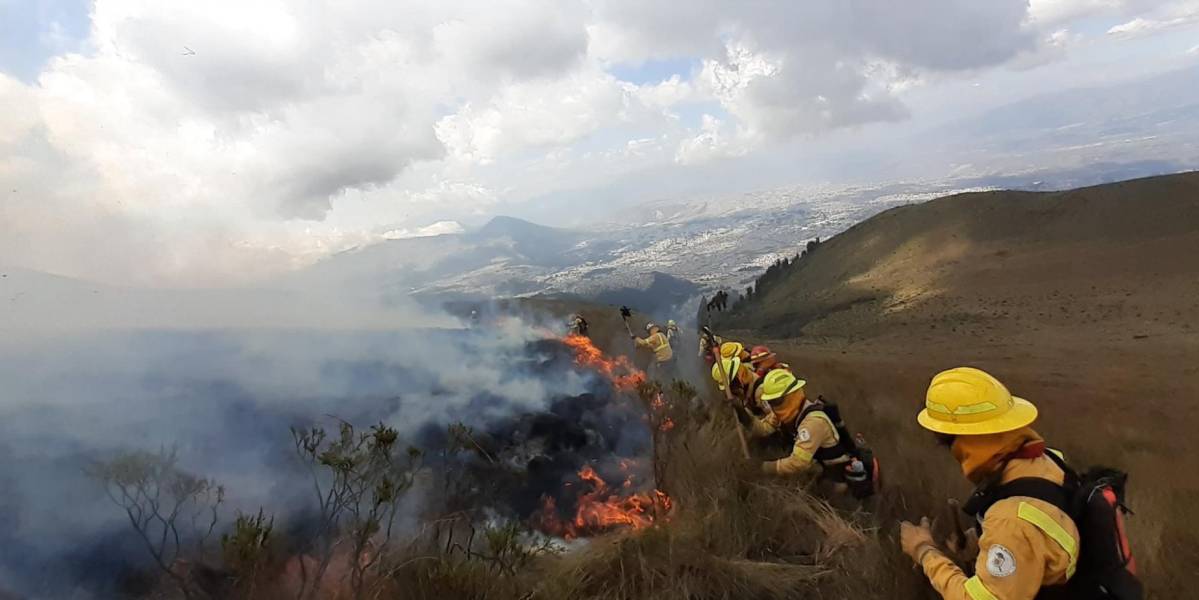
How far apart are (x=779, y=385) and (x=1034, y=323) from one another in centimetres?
2617

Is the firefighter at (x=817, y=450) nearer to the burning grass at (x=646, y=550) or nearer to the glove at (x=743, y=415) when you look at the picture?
the burning grass at (x=646, y=550)

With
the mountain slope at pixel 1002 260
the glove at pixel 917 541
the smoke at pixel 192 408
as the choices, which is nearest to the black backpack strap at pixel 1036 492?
the glove at pixel 917 541

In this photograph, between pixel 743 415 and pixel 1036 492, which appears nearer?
pixel 1036 492

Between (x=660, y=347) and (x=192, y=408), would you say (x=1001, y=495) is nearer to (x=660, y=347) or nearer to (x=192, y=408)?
(x=192, y=408)

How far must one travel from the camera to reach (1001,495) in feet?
9.84

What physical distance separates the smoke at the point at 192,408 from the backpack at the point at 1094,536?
7161 millimetres

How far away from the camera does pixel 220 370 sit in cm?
1126

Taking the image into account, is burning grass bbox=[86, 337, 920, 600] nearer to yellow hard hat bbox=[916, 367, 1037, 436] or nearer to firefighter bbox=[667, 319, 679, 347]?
yellow hard hat bbox=[916, 367, 1037, 436]

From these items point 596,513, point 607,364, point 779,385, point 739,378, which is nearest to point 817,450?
point 779,385

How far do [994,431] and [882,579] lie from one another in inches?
64.3

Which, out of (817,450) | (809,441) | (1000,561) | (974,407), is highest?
(974,407)

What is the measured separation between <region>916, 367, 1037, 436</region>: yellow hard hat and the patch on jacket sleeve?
530 mm

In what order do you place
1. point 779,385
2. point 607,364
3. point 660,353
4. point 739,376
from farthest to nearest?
point 607,364, point 660,353, point 739,376, point 779,385

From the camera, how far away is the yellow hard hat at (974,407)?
3072 mm
